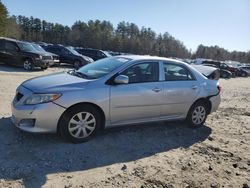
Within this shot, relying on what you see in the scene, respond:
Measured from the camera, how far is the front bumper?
515 centimetres

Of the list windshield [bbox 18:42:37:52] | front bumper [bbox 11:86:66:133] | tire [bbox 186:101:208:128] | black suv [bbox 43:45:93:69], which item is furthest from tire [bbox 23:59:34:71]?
front bumper [bbox 11:86:66:133]

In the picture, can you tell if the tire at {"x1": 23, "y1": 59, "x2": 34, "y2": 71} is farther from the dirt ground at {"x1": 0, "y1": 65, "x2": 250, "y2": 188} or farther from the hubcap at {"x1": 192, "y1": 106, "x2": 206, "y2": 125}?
the hubcap at {"x1": 192, "y1": 106, "x2": 206, "y2": 125}

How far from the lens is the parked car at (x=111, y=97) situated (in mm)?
5250

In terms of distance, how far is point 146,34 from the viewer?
11581 centimetres

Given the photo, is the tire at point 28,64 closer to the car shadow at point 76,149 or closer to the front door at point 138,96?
the car shadow at point 76,149

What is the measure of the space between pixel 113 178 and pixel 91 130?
1.43 m

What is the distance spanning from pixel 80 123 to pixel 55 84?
815mm

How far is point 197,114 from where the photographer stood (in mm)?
7273

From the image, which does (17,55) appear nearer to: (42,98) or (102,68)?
(102,68)

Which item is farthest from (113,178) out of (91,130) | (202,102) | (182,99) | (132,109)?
(202,102)

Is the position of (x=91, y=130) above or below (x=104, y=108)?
below

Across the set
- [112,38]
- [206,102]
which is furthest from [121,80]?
[112,38]

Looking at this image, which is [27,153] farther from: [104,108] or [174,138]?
[174,138]

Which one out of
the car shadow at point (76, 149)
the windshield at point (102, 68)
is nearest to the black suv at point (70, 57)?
the windshield at point (102, 68)
